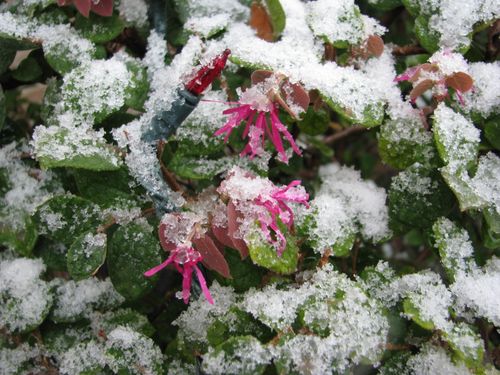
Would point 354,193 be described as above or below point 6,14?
below

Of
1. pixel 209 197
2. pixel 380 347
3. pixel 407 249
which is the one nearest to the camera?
pixel 380 347

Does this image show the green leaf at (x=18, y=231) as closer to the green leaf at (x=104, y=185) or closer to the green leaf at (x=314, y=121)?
the green leaf at (x=104, y=185)

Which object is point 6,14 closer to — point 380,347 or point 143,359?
point 143,359

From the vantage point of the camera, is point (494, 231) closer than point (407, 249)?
Yes

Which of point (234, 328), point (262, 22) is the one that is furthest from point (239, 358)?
point (262, 22)

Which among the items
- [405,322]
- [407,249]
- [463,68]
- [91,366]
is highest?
[463,68]

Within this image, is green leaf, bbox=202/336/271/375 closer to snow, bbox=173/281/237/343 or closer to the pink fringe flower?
snow, bbox=173/281/237/343

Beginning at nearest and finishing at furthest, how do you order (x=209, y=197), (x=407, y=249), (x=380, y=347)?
1. (x=380, y=347)
2. (x=209, y=197)
3. (x=407, y=249)

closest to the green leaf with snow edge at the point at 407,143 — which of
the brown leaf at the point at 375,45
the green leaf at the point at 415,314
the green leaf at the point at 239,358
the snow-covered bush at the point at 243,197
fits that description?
the snow-covered bush at the point at 243,197

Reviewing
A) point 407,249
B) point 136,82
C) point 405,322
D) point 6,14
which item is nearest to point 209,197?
point 136,82
